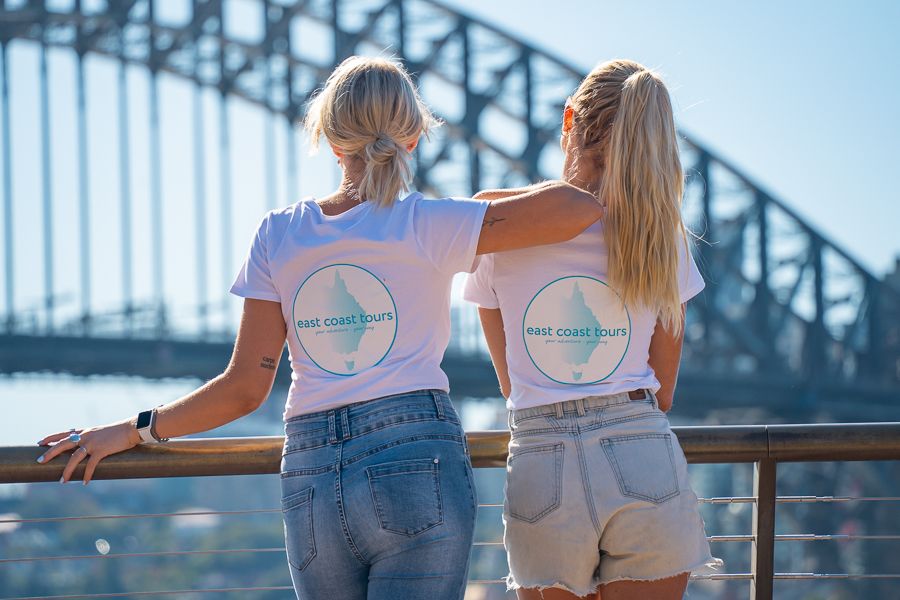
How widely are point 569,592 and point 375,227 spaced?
705mm

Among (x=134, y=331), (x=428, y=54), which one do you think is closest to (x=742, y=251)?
(x=428, y=54)

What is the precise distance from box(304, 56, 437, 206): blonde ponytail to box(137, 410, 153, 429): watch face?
647 millimetres

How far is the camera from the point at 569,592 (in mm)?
1968

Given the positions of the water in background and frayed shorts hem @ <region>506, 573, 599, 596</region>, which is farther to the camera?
the water in background

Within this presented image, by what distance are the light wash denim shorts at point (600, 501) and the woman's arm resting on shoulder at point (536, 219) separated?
29cm

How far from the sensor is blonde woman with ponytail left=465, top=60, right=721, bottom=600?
1913mm

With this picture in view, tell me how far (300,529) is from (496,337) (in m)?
0.55

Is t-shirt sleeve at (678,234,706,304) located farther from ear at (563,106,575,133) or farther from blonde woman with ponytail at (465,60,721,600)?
ear at (563,106,575,133)

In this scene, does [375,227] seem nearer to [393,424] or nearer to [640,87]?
[393,424]

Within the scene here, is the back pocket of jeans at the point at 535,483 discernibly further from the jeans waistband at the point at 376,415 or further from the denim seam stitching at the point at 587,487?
the jeans waistband at the point at 376,415

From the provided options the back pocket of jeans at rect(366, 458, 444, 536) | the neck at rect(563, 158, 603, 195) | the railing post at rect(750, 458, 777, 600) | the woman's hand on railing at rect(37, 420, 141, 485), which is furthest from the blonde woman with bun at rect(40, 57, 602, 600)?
the railing post at rect(750, 458, 777, 600)

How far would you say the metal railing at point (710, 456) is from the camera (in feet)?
7.49

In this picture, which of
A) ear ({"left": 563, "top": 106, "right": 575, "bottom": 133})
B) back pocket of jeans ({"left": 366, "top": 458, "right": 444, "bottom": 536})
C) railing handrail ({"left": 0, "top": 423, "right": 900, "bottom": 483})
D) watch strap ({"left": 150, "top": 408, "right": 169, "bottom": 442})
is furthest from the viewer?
railing handrail ({"left": 0, "top": 423, "right": 900, "bottom": 483})

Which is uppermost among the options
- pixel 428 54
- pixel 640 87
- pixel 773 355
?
pixel 428 54
